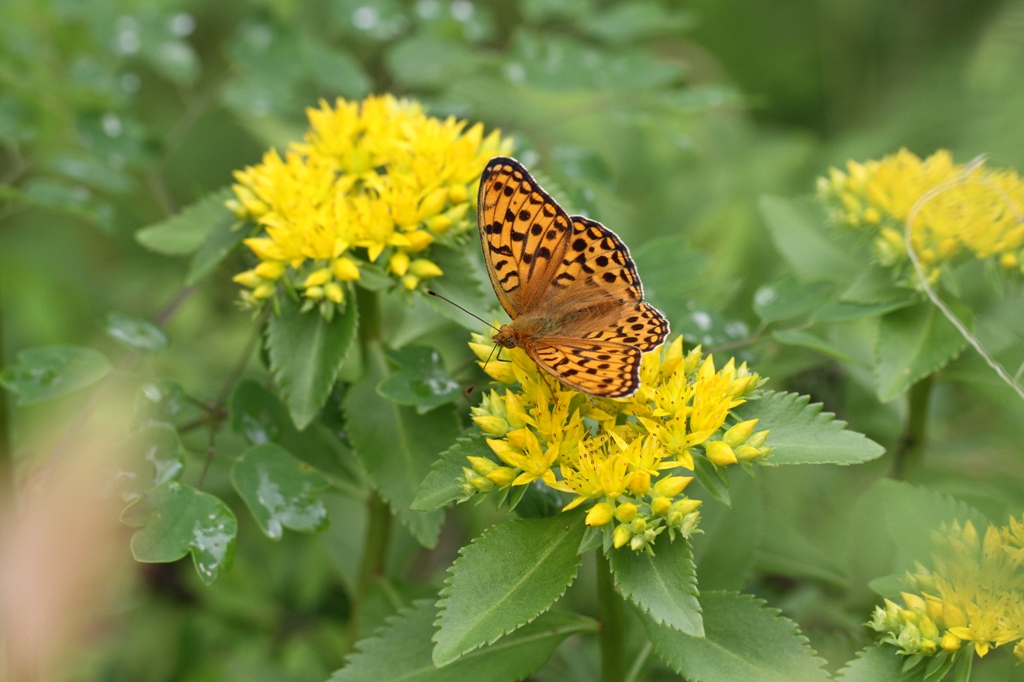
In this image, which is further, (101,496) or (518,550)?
(101,496)

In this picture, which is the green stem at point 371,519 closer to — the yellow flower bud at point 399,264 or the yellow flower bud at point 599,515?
the yellow flower bud at point 399,264

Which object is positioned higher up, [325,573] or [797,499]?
[797,499]

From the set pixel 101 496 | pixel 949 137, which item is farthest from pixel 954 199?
pixel 949 137

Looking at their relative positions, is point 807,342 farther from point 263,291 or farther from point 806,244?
point 263,291

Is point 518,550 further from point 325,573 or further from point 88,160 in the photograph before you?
point 88,160

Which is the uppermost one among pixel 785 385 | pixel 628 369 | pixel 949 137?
pixel 949 137

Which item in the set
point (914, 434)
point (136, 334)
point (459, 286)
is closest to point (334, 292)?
point (459, 286)

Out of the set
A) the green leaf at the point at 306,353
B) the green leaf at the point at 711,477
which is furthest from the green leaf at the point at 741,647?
the green leaf at the point at 306,353
